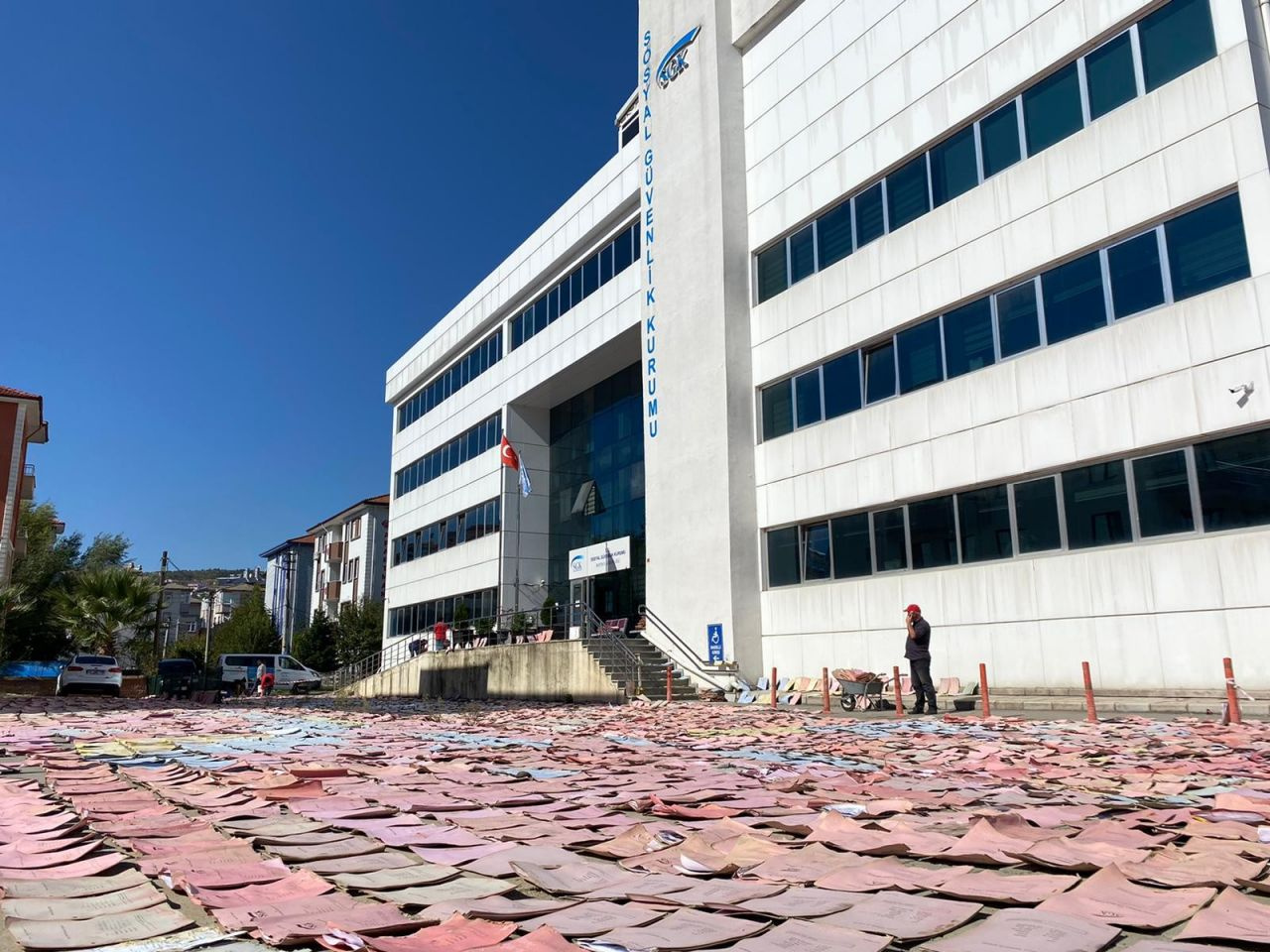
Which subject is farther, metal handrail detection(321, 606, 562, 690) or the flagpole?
the flagpole

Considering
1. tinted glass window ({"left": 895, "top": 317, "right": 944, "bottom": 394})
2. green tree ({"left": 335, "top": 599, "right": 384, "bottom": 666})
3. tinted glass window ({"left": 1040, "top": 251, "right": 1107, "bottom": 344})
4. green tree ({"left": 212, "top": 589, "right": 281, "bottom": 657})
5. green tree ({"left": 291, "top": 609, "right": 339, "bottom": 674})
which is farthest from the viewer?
green tree ({"left": 212, "top": 589, "right": 281, "bottom": 657})

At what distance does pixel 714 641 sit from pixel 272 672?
89.7 ft

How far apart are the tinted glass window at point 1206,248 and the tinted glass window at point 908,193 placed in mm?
5682

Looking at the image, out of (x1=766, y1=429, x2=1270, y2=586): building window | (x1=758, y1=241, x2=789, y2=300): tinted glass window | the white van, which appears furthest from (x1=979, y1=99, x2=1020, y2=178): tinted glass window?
the white van

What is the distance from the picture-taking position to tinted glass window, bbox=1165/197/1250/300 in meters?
14.9

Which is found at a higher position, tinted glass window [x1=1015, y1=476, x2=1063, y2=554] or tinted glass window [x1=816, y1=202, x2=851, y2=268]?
tinted glass window [x1=816, y1=202, x2=851, y2=268]

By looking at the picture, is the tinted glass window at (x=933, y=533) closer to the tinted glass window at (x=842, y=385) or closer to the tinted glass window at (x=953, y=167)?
the tinted glass window at (x=842, y=385)

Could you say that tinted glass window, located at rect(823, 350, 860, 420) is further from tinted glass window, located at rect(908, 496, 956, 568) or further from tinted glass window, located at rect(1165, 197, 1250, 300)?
tinted glass window, located at rect(1165, 197, 1250, 300)

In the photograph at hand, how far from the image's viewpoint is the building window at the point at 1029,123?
16.0 meters

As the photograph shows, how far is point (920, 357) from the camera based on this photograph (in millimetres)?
20359

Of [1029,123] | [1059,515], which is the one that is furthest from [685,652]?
[1029,123]

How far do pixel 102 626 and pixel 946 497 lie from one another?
33322 millimetres

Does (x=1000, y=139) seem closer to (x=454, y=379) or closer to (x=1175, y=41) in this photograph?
(x=1175, y=41)

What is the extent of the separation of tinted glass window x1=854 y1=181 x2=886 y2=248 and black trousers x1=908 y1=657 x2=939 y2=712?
33.2 feet
